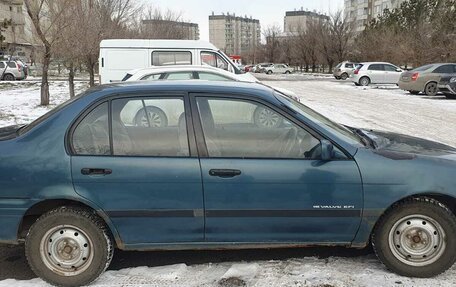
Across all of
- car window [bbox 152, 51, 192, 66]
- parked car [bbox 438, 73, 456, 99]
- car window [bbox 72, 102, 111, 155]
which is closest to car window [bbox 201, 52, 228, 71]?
car window [bbox 152, 51, 192, 66]

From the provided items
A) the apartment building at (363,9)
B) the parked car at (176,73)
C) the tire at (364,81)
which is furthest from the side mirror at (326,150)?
the apartment building at (363,9)

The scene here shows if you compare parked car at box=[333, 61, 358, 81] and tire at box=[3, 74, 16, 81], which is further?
parked car at box=[333, 61, 358, 81]

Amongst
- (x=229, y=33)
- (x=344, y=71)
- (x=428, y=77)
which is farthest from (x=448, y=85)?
(x=229, y=33)

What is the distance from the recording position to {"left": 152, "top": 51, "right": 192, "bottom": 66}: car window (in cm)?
→ 1146

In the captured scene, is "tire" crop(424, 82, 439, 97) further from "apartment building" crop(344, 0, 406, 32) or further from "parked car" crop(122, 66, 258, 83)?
"apartment building" crop(344, 0, 406, 32)

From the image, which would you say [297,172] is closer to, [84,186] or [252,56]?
[84,186]

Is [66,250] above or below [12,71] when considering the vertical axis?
below

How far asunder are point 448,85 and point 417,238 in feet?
49.2

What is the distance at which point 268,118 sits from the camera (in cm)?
318

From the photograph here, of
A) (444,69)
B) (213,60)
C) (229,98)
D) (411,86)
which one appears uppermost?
(444,69)

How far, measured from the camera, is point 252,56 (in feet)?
275

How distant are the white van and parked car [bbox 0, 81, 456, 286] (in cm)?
850

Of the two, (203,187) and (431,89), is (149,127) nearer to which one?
(203,187)

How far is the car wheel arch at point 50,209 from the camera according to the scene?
9.81 feet
